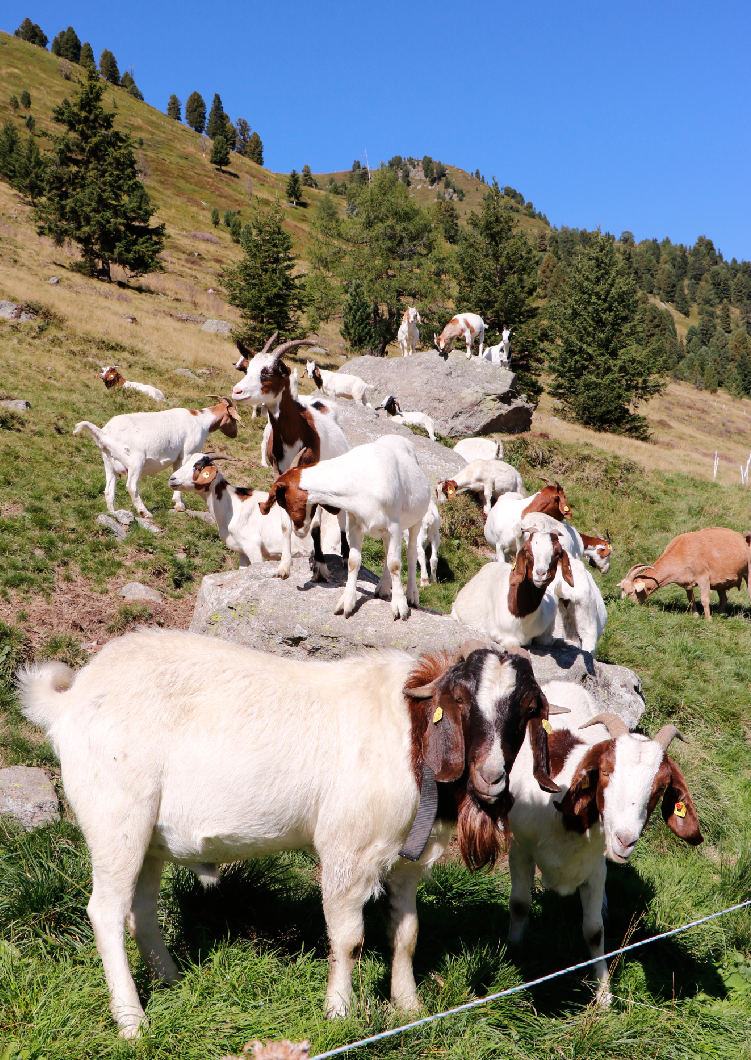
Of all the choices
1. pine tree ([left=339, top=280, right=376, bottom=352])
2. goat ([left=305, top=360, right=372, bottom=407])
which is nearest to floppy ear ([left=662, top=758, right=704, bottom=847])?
goat ([left=305, top=360, right=372, bottom=407])

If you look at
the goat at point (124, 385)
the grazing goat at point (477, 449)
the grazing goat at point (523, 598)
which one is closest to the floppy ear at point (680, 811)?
the grazing goat at point (523, 598)

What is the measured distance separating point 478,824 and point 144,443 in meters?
10.4

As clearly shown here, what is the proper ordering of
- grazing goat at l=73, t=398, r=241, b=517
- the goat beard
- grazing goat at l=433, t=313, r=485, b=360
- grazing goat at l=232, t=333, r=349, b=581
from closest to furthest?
the goat beard < grazing goat at l=232, t=333, r=349, b=581 < grazing goat at l=73, t=398, r=241, b=517 < grazing goat at l=433, t=313, r=485, b=360

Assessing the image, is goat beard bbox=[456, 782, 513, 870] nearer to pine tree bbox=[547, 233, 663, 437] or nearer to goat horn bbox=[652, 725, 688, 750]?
goat horn bbox=[652, 725, 688, 750]

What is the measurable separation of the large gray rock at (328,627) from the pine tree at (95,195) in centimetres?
3485

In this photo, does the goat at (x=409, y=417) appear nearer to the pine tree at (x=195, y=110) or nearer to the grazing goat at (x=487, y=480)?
the grazing goat at (x=487, y=480)

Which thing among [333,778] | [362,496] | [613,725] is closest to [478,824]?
[333,778]

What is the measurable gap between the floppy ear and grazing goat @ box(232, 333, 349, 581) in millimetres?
4326

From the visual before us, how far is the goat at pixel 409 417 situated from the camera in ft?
62.3

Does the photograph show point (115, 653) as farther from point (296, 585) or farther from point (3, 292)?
point (3, 292)

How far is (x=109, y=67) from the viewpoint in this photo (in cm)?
11594

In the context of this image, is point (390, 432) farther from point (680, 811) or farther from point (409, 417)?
point (680, 811)

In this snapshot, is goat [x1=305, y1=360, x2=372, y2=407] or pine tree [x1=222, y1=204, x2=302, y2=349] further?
pine tree [x1=222, y1=204, x2=302, y2=349]

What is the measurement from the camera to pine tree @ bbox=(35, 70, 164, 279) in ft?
120
